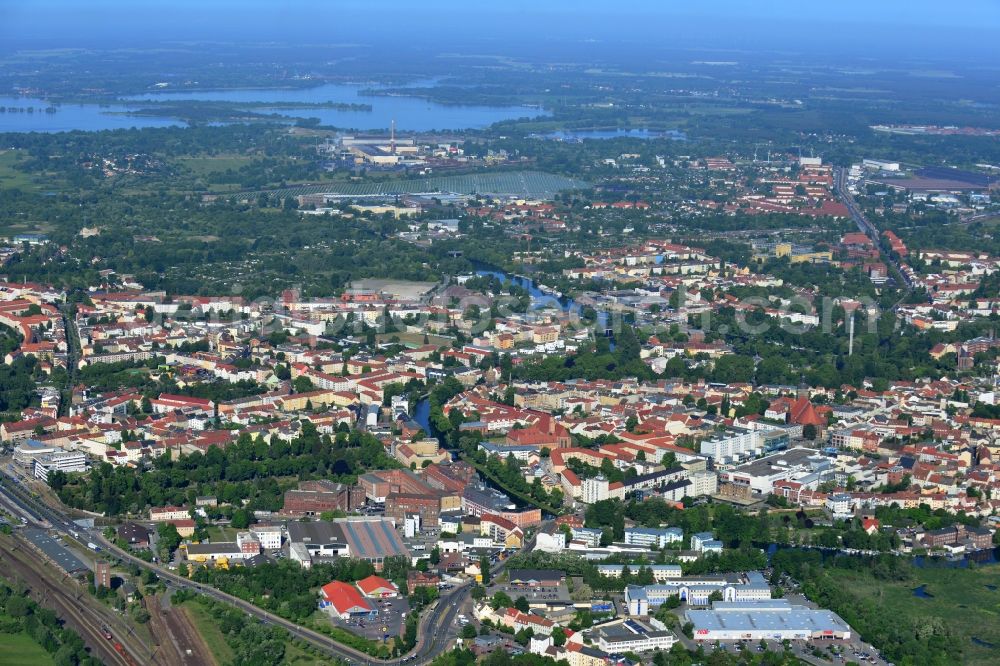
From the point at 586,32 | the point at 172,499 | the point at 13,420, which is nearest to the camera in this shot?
the point at 172,499

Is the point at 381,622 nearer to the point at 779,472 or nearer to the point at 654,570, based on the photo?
the point at 654,570

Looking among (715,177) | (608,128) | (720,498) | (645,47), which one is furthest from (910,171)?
(645,47)

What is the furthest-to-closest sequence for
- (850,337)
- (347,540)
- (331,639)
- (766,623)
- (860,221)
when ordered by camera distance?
(860,221) < (850,337) < (347,540) < (766,623) < (331,639)

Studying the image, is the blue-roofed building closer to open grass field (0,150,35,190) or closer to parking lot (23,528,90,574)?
parking lot (23,528,90,574)

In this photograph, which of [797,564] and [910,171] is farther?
[910,171]

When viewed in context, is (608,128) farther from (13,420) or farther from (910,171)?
(13,420)

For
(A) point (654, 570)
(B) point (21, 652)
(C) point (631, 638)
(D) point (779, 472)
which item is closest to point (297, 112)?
(D) point (779, 472)

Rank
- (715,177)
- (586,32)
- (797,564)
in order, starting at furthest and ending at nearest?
(586,32)
(715,177)
(797,564)
